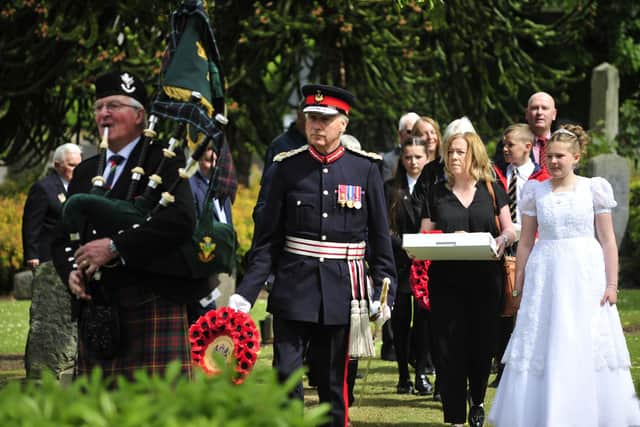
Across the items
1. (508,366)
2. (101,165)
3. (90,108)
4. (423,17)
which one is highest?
(423,17)

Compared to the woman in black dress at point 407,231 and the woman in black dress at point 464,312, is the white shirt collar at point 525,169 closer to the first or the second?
the woman in black dress at point 407,231

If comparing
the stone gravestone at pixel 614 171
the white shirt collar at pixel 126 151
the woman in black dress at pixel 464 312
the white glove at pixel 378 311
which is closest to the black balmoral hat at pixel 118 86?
the white shirt collar at pixel 126 151

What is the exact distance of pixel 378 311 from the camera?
22.2 feet

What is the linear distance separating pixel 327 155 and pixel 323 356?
3.61 ft

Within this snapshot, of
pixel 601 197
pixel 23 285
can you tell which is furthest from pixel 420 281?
pixel 23 285

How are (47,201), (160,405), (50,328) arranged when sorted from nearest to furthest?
(160,405) → (50,328) → (47,201)

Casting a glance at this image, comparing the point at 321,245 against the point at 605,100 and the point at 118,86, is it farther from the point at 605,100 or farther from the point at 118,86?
the point at 605,100

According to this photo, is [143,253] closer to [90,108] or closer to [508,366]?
[508,366]

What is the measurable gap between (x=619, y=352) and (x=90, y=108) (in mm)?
12158

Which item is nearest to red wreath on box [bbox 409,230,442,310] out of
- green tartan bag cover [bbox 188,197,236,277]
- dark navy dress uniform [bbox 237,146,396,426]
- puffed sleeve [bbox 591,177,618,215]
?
puffed sleeve [bbox 591,177,618,215]

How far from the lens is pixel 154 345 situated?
5.55m

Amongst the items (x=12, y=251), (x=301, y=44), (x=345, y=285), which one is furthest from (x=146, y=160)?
(x=12, y=251)

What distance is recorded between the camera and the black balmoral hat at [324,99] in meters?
6.80

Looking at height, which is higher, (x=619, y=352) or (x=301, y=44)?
(x=301, y=44)
